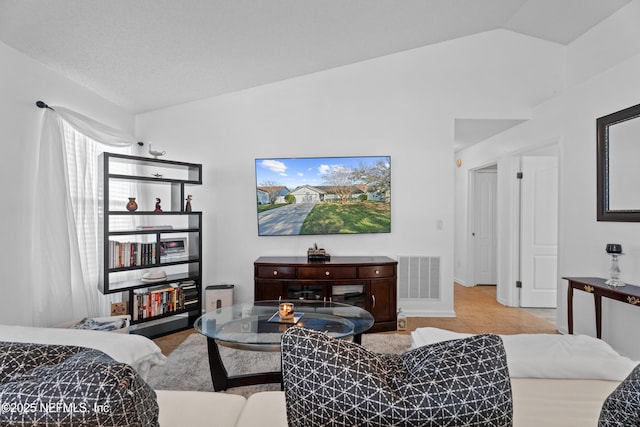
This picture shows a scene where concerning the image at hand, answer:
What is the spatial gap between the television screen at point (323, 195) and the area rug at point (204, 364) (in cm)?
141

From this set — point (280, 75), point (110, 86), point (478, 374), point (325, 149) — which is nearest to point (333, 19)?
point (280, 75)

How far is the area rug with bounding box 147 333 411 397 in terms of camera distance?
244 centimetres

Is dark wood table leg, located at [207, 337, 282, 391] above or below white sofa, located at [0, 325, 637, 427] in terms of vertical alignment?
below

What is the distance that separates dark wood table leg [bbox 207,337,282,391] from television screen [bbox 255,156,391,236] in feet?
6.75

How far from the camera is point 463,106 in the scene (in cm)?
422

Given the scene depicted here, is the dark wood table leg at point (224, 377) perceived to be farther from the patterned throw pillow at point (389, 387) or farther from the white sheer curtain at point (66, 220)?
the patterned throw pillow at point (389, 387)

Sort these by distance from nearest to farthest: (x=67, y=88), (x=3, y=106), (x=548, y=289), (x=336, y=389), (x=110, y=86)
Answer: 1. (x=336, y=389)
2. (x=3, y=106)
3. (x=67, y=88)
4. (x=110, y=86)
5. (x=548, y=289)

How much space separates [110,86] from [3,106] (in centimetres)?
105

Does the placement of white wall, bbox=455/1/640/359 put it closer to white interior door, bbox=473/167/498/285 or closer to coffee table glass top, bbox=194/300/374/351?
white interior door, bbox=473/167/498/285

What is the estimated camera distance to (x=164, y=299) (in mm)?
3715

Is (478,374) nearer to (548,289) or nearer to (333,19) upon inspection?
(333,19)

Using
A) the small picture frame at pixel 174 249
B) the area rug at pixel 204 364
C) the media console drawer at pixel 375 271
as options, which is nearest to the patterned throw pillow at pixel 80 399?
the area rug at pixel 204 364

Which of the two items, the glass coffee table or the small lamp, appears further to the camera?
the small lamp

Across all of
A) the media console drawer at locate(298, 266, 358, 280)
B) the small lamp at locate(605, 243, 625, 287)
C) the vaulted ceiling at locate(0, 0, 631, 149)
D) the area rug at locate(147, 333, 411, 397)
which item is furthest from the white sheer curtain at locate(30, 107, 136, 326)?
the small lamp at locate(605, 243, 625, 287)
